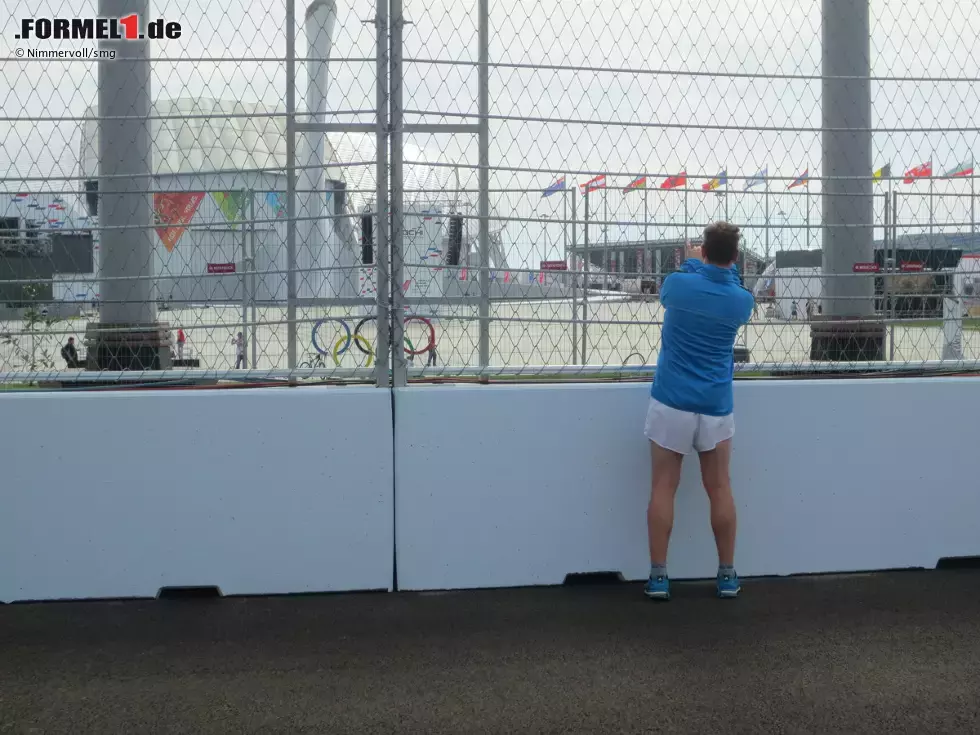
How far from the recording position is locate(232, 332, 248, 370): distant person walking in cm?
485

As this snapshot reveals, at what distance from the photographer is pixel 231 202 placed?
492 centimetres

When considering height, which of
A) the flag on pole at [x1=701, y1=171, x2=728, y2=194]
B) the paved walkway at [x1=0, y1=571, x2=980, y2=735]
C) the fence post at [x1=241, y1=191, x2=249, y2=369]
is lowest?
the paved walkway at [x1=0, y1=571, x2=980, y2=735]

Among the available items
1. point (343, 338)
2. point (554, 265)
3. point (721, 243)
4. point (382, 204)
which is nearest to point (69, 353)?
point (343, 338)

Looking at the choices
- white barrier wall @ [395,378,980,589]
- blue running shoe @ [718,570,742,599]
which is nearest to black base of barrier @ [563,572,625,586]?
white barrier wall @ [395,378,980,589]

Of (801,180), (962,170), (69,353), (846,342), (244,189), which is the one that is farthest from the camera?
(846,342)

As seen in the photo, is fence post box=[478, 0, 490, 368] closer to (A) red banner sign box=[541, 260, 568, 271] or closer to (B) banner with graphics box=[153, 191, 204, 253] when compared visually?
(A) red banner sign box=[541, 260, 568, 271]

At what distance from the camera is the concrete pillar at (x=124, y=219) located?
4.70 meters

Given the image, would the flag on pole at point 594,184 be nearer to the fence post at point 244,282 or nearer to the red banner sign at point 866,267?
the fence post at point 244,282

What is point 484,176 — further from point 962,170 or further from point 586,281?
point 962,170

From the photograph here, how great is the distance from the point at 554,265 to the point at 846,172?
1.73m

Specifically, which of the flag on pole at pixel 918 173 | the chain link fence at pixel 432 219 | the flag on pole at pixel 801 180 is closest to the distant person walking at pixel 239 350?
the chain link fence at pixel 432 219

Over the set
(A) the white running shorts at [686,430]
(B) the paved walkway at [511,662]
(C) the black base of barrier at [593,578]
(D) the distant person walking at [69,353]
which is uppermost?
(D) the distant person walking at [69,353]

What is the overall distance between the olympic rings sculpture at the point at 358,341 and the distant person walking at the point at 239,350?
1.17ft

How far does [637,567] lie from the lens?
477cm
